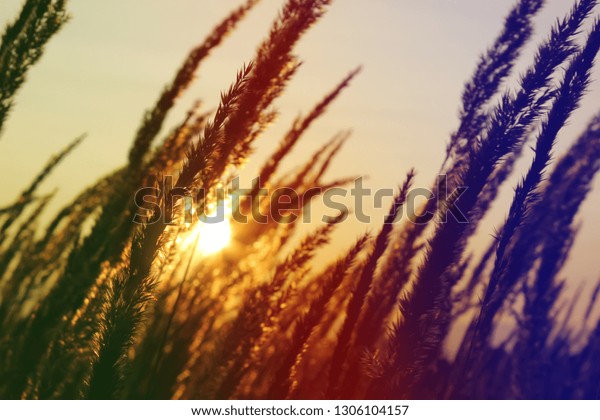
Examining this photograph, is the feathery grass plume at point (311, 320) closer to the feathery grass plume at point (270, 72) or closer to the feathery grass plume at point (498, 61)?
the feathery grass plume at point (270, 72)

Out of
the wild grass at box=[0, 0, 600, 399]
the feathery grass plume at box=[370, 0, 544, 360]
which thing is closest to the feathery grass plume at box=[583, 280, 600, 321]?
the wild grass at box=[0, 0, 600, 399]

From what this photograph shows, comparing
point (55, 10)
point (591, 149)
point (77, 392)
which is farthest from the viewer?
point (591, 149)

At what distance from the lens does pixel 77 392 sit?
2000mm

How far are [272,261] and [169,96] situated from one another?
1080 mm

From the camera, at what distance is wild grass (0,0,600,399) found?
62.7 inches

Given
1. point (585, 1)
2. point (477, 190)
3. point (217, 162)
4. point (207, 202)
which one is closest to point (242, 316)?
point (207, 202)

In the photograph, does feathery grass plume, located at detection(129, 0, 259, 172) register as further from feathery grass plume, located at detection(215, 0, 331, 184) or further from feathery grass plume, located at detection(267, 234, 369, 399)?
feathery grass plume, located at detection(267, 234, 369, 399)

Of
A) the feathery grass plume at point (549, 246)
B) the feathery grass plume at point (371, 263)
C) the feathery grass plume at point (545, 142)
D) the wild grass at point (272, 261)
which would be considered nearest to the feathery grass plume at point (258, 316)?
the wild grass at point (272, 261)

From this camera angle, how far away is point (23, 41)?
159 cm

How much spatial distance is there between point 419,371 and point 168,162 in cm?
135

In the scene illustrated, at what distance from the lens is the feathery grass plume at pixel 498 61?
2578 mm

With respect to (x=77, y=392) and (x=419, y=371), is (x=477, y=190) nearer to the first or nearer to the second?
(x=419, y=371)

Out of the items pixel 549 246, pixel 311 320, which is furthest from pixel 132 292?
pixel 549 246

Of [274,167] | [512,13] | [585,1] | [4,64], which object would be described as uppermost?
[512,13]
